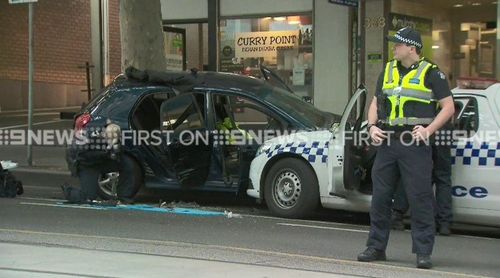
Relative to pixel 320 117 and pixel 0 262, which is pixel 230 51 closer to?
pixel 320 117

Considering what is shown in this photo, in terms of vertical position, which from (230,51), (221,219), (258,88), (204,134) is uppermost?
(230,51)

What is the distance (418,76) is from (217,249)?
2243mm

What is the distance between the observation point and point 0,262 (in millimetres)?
5566

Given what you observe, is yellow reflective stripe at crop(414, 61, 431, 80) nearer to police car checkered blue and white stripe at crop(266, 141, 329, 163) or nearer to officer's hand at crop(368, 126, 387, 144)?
officer's hand at crop(368, 126, 387, 144)

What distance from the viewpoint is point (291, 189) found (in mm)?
8039

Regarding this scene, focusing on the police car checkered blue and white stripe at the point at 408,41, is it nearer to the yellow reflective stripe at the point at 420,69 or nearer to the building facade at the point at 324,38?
the yellow reflective stripe at the point at 420,69

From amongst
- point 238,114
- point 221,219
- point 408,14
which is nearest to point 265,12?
point 408,14

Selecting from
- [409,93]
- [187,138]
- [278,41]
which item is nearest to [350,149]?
[409,93]

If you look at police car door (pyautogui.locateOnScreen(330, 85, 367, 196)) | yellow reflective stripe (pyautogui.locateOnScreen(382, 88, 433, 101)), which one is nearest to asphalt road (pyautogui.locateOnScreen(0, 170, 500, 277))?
police car door (pyautogui.locateOnScreen(330, 85, 367, 196))

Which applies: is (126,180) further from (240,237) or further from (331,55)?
(331,55)

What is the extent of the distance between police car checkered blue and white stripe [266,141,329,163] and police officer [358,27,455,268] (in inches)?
84.9

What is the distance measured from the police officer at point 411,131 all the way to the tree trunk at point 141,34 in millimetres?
7343

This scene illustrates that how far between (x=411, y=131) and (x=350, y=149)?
1801 mm

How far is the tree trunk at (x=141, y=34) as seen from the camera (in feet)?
40.0
